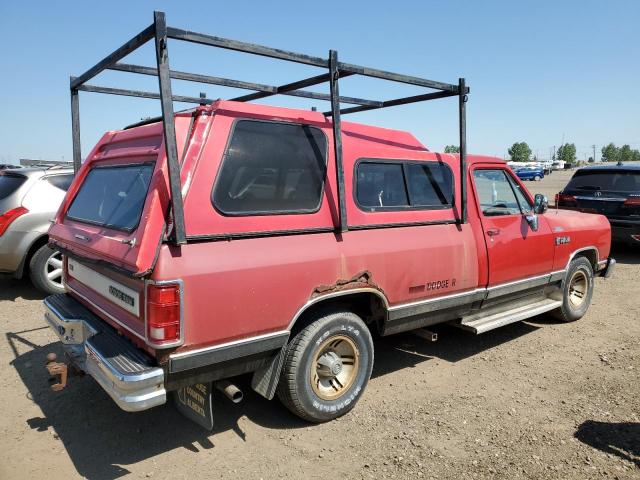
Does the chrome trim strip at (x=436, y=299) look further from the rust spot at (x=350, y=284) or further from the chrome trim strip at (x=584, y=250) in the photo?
the chrome trim strip at (x=584, y=250)

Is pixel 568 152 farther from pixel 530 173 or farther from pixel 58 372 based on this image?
pixel 58 372

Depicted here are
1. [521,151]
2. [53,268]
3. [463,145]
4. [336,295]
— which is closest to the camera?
[336,295]

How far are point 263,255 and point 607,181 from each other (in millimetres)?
8524

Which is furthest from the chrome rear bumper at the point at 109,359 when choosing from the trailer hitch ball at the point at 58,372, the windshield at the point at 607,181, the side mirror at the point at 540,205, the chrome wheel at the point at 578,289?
the windshield at the point at 607,181

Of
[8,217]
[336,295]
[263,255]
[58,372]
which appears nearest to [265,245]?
[263,255]

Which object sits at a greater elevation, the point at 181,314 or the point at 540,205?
the point at 540,205

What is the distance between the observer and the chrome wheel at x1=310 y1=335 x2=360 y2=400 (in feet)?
11.0

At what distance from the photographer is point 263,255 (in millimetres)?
2922

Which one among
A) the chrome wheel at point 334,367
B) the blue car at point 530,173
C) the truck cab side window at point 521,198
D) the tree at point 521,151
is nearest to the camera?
the chrome wheel at point 334,367

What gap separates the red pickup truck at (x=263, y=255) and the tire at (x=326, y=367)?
10 millimetres

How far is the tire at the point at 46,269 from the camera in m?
6.18

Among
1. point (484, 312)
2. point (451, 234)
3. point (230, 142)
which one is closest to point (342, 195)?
point (230, 142)

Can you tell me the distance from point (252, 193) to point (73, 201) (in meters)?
1.82

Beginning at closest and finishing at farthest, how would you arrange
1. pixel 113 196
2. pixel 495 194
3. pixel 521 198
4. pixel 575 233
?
pixel 113 196 < pixel 495 194 < pixel 521 198 < pixel 575 233
